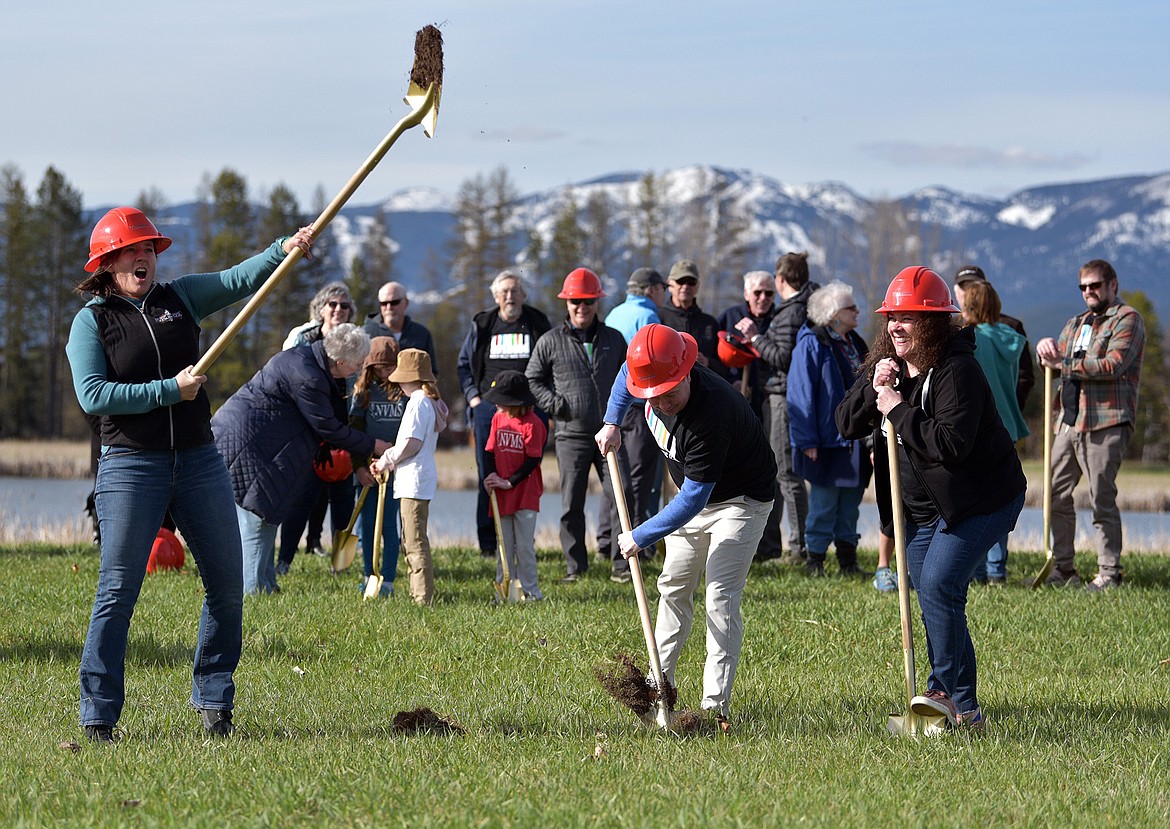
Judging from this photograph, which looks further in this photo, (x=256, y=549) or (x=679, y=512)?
(x=256, y=549)

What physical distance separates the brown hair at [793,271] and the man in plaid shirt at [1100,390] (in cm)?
223

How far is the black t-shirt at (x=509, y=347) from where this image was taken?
12578mm

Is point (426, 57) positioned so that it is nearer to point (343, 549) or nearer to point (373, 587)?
point (373, 587)

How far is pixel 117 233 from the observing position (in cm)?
616

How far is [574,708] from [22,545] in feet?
31.6

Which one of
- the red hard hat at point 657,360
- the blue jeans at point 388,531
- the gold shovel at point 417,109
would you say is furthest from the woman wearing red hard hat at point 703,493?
the blue jeans at point 388,531

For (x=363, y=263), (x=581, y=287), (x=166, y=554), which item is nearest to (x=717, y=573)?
(x=581, y=287)

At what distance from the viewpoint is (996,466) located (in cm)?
649

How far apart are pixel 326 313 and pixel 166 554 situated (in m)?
2.45

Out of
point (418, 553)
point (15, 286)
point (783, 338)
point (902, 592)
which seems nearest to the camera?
point (902, 592)

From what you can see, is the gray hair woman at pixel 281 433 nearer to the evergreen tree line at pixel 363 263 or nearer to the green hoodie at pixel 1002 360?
the green hoodie at pixel 1002 360

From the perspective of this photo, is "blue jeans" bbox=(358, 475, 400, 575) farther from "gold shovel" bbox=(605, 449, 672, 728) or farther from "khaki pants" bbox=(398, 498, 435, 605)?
"gold shovel" bbox=(605, 449, 672, 728)

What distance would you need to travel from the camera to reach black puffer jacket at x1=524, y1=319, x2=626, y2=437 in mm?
11695

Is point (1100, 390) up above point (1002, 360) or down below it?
below
